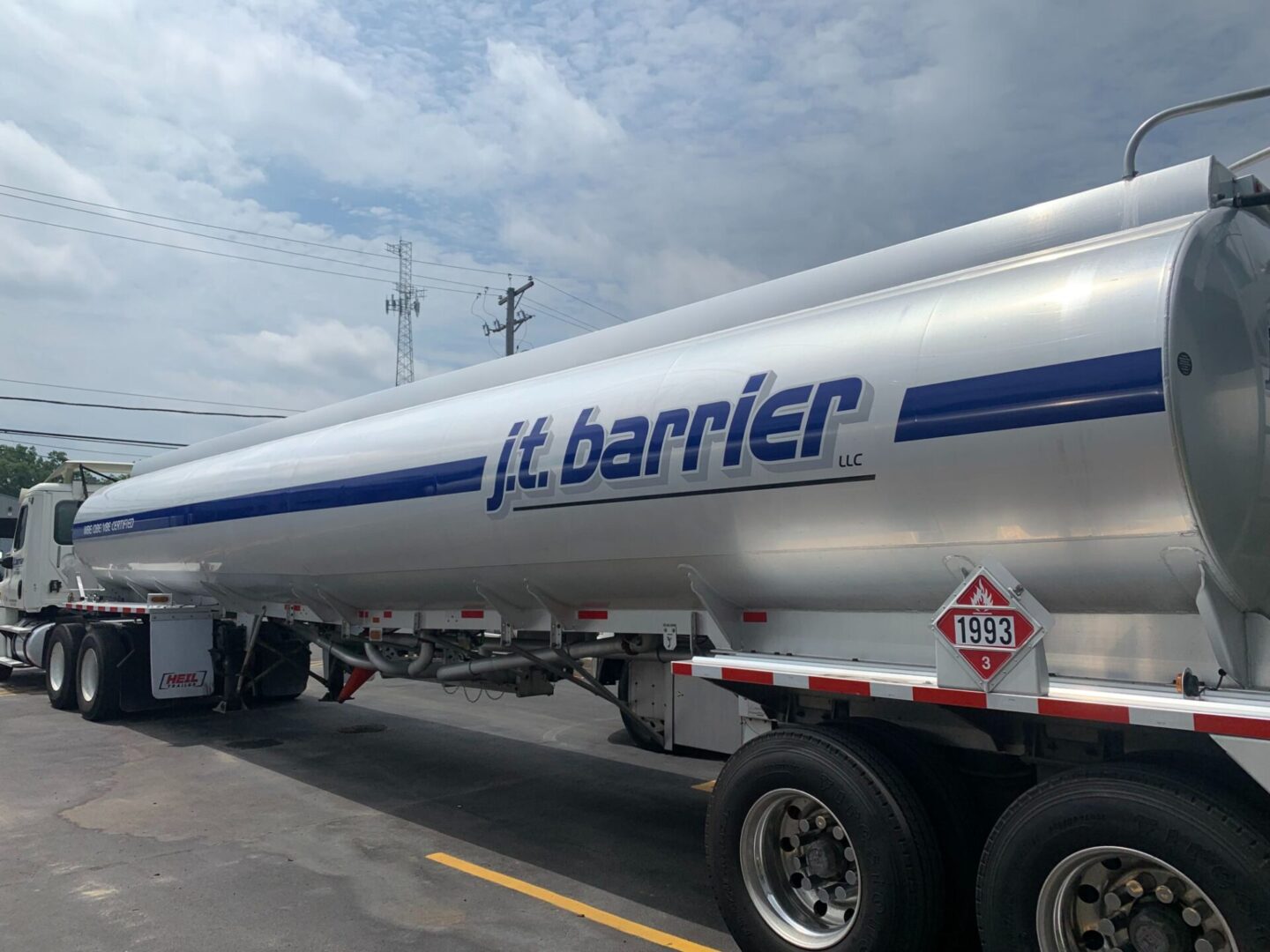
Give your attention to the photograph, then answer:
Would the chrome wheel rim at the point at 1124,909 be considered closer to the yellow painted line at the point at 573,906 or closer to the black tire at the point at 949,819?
the black tire at the point at 949,819

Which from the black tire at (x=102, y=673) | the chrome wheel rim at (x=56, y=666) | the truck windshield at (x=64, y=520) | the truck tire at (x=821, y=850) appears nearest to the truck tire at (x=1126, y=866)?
the truck tire at (x=821, y=850)

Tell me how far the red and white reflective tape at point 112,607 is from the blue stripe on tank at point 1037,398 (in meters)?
10.1

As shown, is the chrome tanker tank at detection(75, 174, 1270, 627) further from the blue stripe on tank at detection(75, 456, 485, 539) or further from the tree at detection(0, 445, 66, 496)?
the tree at detection(0, 445, 66, 496)

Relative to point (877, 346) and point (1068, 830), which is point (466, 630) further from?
point (1068, 830)

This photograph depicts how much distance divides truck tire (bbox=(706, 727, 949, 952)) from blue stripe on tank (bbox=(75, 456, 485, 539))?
2.87 m

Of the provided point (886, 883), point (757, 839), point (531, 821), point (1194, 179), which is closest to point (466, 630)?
point (531, 821)

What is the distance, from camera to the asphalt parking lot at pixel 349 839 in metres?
5.23

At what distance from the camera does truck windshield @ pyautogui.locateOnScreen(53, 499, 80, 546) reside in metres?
14.6

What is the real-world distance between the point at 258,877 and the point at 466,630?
2.39m

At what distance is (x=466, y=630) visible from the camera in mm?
7809

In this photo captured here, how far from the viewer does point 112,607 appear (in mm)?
12016

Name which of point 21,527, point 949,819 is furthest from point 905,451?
point 21,527

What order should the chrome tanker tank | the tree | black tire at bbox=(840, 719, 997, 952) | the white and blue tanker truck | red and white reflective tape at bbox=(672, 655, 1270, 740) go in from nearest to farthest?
red and white reflective tape at bbox=(672, 655, 1270, 740)
the white and blue tanker truck
the chrome tanker tank
black tire at bbox=(840, 719, 997, 952)
the tree

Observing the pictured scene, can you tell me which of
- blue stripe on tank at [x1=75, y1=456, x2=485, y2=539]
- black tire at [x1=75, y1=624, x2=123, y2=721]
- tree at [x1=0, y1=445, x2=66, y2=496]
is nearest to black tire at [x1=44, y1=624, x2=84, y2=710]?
black tire at [x1=75, y1=624, x2=123, y2=721]
